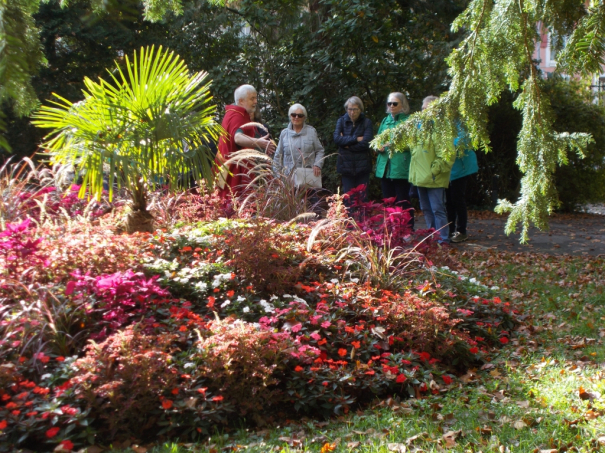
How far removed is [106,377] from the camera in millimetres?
2953

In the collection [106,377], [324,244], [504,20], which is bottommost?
[106,377]

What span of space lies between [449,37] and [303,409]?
38.3ft

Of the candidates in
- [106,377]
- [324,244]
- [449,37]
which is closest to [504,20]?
[324,244]

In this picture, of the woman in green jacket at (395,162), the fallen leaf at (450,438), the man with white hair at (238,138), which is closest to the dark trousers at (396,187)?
the woman in green jacket at (395,162)

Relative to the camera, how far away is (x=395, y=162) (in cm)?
804

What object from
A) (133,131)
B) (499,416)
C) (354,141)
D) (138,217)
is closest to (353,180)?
(354,141)

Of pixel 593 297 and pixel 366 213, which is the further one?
pixel 366 213

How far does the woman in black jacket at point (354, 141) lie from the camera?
805 cm

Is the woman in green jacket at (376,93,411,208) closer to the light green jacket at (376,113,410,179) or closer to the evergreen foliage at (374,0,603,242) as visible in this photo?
the light green jacket at (376,113,410,179)

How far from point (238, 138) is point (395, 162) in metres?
2.38

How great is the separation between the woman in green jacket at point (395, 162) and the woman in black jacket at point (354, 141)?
185 millimetres

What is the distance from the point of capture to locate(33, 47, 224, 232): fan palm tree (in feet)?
15.5

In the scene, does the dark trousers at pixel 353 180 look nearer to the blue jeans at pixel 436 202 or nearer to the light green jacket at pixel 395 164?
the light green jacket at pixel 395 164

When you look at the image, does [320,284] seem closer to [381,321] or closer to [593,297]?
[381,321]
